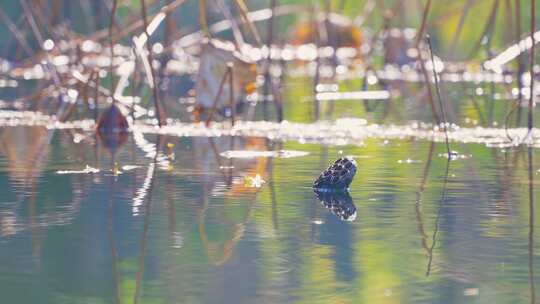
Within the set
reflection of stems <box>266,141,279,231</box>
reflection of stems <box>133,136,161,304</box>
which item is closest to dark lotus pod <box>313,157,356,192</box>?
reflection of stems <box>266,141,279,231</box>

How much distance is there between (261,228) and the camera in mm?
4629

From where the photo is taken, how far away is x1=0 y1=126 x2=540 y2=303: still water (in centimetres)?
367

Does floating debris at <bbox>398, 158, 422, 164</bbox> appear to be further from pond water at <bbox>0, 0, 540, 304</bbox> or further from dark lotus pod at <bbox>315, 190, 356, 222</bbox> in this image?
dark lotus pod at <bbox>315, 190, 356, 222</bbox>

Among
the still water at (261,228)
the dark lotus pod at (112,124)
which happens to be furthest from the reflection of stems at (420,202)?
the dark lotus pod at (112,124)

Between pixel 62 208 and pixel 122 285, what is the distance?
143 cm

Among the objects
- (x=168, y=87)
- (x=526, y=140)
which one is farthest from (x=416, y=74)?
(x=526, y=140)

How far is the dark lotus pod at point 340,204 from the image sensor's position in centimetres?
491

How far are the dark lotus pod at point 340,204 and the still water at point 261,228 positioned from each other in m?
0.03

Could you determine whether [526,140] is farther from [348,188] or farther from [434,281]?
[434,281]

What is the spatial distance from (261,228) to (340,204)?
623 mm

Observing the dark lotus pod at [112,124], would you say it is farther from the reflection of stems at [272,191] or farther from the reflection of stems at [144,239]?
the reflection of stems at [144,239]

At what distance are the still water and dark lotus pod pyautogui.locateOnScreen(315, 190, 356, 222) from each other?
0.10 feet

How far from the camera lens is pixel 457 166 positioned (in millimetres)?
6344

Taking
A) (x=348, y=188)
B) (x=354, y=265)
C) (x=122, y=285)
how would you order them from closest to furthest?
1. (x=122, y=285)
2. (x=354, y=265)
3. (x=348, y=188)
